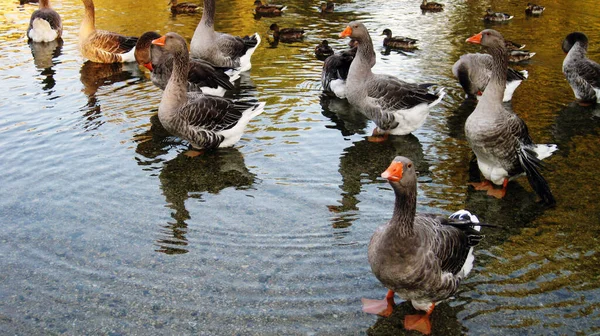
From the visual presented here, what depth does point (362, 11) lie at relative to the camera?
1966cm

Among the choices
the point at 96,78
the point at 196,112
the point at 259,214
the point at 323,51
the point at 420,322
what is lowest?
the point at 420,322

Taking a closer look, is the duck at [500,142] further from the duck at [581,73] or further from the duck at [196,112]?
the duck at [581,73]

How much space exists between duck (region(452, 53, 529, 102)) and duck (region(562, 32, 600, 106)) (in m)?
0.89

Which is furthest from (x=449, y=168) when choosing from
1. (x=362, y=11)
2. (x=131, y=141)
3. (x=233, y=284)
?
(x=362, y=11)

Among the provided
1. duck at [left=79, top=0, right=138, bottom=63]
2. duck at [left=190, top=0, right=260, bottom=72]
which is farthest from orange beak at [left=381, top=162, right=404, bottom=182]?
duck at [left=79, top=0, right=138, bottom=63]

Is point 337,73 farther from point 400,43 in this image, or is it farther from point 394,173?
point 394,173

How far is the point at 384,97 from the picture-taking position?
30.5 ft

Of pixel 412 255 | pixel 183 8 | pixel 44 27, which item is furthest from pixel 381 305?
pixel 183 8

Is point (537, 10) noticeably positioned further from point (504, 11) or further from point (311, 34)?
point (311, 34)

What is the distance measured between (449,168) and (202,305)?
4.55 meters

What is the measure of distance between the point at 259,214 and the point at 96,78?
746 centimetres

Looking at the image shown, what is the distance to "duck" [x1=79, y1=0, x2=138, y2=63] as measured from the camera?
45.2 ft

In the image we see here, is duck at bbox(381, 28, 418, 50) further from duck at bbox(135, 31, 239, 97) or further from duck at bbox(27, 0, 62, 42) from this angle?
duck at bbox(27, 0, 62, 42)

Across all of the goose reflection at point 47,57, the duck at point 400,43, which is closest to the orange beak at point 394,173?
the goose reflection at point 47,57
